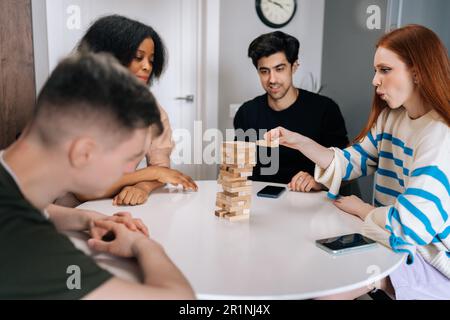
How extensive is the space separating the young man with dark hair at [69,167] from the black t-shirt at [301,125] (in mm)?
1552

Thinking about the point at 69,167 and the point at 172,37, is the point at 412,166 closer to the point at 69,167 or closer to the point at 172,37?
the point at 69,167

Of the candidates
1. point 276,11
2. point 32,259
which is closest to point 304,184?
point 32,259

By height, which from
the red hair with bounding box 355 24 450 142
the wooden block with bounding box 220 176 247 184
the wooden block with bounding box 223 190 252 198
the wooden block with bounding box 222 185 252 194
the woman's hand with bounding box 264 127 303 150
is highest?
the red hair with bounding box 355 24 450 142

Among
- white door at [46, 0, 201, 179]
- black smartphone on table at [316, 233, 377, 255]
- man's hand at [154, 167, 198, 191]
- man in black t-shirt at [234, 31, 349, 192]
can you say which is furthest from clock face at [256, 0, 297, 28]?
black smartphone on table at [316, 233, 377, 255]

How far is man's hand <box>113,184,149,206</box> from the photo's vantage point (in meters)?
1.58

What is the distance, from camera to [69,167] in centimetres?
84

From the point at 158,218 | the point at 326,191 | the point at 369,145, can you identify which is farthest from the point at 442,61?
the point at 158,218

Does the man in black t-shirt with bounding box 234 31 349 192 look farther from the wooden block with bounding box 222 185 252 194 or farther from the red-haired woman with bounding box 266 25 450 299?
the wooden block with bounding box 222 185 252 194

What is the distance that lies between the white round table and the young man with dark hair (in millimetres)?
169

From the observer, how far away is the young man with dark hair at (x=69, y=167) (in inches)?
28.9

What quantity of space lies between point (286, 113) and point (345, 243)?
1343 millimetres

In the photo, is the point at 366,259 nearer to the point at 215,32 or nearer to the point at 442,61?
the point at 442,61

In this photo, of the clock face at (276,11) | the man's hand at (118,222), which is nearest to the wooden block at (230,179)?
the man's hand at (118,222)

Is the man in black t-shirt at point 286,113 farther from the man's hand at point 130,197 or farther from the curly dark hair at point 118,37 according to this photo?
the man's hand at point 130,197
